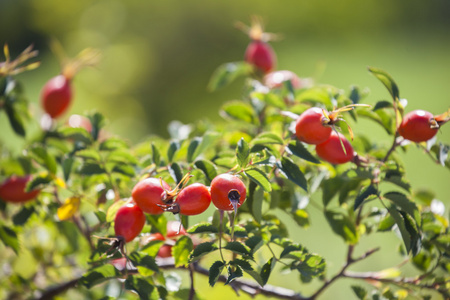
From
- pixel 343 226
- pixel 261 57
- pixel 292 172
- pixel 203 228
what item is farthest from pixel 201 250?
pixel 261 57

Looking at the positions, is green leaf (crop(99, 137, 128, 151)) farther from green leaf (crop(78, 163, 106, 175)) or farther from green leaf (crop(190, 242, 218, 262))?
green leaf (crop(190, 242, 218, 262))

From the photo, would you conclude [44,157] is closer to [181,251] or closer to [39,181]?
[39,181]

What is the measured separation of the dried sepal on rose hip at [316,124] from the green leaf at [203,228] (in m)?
0.13

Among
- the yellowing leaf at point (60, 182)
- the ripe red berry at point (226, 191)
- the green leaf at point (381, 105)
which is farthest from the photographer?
the yellowing leaf at point (60, 182)

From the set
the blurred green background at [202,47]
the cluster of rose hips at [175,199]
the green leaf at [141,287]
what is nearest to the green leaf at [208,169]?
the cluster of rose hips at [175,199]

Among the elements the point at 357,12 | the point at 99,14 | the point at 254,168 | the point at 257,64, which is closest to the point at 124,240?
the point at 254,168

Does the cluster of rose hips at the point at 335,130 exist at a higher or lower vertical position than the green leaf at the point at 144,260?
higher

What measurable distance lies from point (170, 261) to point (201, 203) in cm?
21

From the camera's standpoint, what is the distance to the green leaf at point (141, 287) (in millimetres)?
547

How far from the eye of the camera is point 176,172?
0.56 metres

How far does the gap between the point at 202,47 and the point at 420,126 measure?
3.41 m

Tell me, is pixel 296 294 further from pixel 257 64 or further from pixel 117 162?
pixel 257 64

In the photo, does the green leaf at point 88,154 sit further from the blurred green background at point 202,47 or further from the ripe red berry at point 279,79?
the blurred green background at point 202,47

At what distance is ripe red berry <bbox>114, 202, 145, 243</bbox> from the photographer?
537mm
